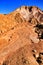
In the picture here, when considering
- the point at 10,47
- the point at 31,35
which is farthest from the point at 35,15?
the point at 10,47

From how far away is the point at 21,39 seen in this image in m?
51.4

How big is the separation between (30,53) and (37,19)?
31.0 metres

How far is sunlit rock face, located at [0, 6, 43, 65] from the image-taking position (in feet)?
137

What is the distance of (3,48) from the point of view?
4566cm

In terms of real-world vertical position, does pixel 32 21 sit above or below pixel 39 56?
above

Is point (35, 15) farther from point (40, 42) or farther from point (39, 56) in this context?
point (39, 56)

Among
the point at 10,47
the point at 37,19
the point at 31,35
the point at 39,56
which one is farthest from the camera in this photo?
the point at 37,19

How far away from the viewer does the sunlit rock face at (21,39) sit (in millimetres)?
41634

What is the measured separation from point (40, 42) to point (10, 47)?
10266 mm

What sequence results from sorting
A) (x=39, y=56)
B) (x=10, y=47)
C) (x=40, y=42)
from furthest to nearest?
1. (x=40, y=42)
2. (x=10, y=47)
3. (x=39, y=56)

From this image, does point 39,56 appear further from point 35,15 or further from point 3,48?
point 35,15

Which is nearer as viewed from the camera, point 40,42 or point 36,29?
point 40,42

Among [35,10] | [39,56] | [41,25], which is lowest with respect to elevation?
[39,56]

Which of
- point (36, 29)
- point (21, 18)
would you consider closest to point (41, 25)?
point (36, 29)
